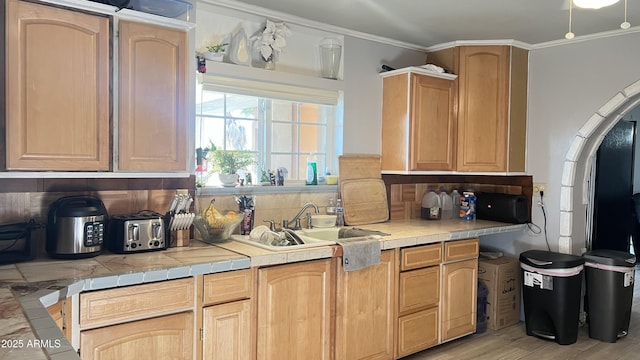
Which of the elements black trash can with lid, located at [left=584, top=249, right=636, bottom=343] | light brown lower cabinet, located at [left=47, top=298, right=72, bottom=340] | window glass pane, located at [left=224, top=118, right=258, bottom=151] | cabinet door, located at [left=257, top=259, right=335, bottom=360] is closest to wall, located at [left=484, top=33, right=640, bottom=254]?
black trash can with lid, located at [left=584, top=249, right=636, bottom=343]

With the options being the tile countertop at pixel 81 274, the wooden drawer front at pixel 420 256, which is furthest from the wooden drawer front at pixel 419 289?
the tile countertop at pixel 81 274

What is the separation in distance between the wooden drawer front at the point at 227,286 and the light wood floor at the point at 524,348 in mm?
1495

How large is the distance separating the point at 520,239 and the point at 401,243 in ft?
5.23

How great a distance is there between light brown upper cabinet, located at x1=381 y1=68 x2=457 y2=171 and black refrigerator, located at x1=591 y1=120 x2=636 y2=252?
190 cm

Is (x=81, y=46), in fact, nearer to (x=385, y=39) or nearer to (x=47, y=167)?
(x=47, y=167)

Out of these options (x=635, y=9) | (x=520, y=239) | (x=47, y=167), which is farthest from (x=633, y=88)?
(x=47, y=167)

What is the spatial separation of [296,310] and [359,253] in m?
0.50

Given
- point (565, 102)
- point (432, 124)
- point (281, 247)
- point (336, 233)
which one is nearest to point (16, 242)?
point (281, 247)

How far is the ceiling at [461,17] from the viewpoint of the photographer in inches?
118

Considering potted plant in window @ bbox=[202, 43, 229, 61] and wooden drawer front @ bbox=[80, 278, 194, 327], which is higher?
potted plant in window @ bbox=[202, 43, 229, 61]

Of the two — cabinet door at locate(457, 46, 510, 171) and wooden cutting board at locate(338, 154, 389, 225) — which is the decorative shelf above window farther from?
cabinet door at locate(457, 46, 510, 171)

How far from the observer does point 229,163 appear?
3.19 meters

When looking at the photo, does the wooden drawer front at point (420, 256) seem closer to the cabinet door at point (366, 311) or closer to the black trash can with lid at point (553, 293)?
the cabinet door at point (366, 311)

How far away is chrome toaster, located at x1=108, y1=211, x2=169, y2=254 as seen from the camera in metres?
2.40
